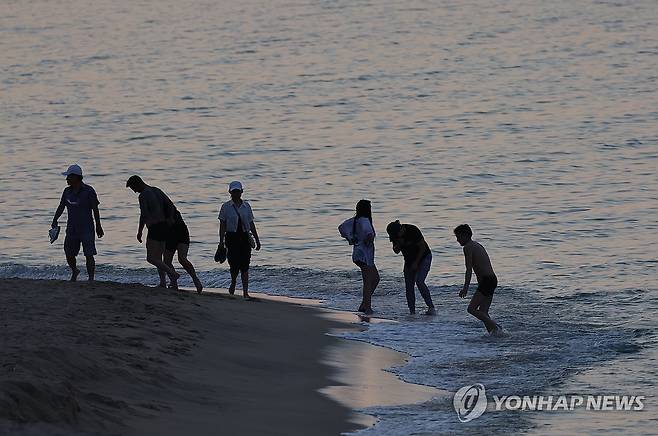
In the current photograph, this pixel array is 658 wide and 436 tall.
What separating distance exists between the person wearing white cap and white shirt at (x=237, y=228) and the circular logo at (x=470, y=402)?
5.14 m

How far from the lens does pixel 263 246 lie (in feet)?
90.6

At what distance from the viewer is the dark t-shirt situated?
63.3 ft

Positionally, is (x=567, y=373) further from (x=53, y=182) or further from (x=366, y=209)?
(x=53, y=182)

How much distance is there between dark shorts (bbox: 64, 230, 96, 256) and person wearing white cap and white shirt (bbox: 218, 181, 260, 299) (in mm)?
1808

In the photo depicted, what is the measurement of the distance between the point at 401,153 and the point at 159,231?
79.2 ft

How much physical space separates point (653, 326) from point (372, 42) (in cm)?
5537

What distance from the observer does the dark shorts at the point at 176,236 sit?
19078 millimetres

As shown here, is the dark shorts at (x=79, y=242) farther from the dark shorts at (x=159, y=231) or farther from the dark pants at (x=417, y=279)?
the dark pants at (x=417, y=279)

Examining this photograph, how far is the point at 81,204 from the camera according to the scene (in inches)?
738

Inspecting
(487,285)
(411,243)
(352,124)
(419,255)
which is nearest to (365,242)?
(411,243)

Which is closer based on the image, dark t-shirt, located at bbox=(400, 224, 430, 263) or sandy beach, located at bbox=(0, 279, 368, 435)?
sandy beach, located at bbox=(0, 279, 368, 435)

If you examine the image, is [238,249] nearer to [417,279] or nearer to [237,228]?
[237,228]

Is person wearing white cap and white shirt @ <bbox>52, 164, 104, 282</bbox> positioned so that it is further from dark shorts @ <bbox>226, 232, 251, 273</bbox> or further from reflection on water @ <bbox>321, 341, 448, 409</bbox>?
reflection on water @ <bbox>321, 341, 448, 409</bbox>

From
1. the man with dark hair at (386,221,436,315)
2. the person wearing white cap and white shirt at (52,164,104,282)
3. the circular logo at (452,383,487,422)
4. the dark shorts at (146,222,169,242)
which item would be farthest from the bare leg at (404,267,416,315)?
the circular logo at (452,383,487,422)
